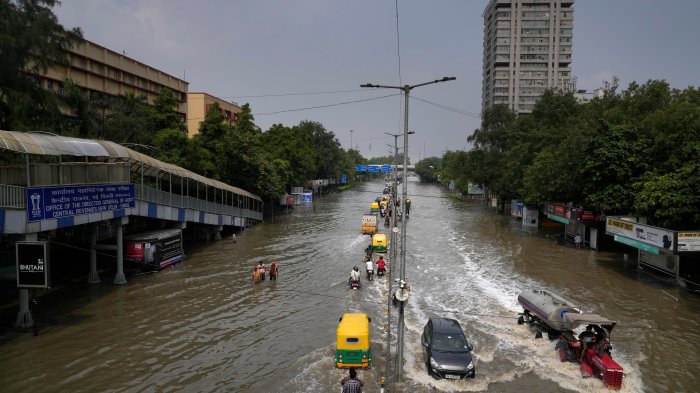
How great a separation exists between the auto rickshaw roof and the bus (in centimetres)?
1649

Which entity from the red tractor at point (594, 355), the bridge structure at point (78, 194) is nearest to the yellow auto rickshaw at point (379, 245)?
the bridge structure at point (78, 194)

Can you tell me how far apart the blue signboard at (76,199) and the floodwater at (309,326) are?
4445 mm

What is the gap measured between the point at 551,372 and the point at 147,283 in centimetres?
2113

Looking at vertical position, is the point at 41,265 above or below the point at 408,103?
below

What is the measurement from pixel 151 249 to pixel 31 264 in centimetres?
1127

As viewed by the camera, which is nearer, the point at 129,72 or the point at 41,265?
the point at 41,265

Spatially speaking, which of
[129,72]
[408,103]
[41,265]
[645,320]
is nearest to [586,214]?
[645,320]

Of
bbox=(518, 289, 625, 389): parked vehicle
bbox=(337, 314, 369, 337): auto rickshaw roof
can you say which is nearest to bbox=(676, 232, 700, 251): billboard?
bbox=(518, 289, 625, 389): parked vehicle

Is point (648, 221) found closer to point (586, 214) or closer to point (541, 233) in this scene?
point (586, 214)

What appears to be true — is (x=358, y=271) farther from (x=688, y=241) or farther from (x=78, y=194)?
(x=688, y=241)

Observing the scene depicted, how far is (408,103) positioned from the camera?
54.4 feet

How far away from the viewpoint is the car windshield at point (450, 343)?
51.7ft

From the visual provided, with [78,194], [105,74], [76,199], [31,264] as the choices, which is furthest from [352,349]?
[105,74]

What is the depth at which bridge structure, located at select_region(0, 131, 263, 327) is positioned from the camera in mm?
18406
